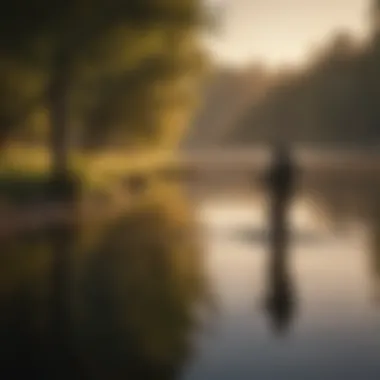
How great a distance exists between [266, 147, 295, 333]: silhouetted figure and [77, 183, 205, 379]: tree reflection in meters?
1.03

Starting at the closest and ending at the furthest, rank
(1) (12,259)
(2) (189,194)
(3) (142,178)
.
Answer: (1) (12,259)
(2) (189,194)
(3) (142,178)

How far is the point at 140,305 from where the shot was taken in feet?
37.7

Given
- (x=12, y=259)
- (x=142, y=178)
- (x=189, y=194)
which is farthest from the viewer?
(x=142, y=178)

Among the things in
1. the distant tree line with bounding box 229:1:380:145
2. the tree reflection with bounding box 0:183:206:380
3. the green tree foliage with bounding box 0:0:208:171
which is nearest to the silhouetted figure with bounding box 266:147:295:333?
the tree reflection with bounding box 0:183:206:380

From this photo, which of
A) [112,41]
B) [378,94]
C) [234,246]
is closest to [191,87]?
[112,41]

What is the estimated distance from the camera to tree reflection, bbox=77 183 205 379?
856 centimetres

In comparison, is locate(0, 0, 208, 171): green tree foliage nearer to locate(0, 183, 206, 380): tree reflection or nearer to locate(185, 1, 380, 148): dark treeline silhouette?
locate(0, 183, 206, 380): tree reflection

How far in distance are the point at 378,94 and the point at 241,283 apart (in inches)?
3392

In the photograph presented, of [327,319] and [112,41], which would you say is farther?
[112,41]

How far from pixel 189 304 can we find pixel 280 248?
6.04m

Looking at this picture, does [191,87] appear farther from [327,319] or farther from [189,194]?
[327,319]

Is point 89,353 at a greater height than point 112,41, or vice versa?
point 112,41

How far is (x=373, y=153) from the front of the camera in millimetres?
90125

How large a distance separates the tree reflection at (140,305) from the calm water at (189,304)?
2cm
